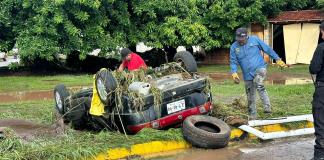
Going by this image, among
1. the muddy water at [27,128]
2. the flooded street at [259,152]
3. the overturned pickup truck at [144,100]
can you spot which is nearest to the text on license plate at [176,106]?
A: the overturned pickup truck at [144,100]

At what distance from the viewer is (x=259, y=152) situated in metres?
6.85

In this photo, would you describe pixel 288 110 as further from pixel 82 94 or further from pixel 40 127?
pixel 40 127

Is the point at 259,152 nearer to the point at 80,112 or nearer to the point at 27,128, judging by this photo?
the point at 80,112

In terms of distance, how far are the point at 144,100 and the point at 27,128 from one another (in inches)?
113

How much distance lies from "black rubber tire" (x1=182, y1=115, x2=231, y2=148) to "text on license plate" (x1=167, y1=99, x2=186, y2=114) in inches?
8.8

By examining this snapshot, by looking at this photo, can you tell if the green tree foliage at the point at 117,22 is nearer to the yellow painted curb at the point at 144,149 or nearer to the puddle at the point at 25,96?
the puddle at the point at 25,96

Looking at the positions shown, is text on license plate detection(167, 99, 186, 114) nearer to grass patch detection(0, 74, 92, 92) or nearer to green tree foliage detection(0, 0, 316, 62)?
grass patch detection(0, 74, 92, 92)

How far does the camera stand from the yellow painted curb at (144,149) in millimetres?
6504

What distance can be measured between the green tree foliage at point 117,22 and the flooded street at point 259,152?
15954 millimetres

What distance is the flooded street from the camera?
21.5ft

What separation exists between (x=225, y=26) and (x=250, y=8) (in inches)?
66.1

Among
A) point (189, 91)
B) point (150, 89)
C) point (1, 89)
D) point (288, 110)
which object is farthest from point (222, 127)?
point (1, 89)

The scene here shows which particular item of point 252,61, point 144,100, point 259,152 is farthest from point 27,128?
point 259,152

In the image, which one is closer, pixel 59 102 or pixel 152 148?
pixel 152 148
